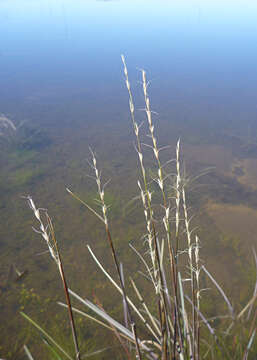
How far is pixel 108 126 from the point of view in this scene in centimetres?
542

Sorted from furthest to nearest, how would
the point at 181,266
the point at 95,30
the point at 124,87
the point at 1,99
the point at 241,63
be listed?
the point at 95,30 < the point at 241,63 < the point at 124,87 < the point at 1,99 < the point at 181,266

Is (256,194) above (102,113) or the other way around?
the other way around

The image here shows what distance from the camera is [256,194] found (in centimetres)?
360

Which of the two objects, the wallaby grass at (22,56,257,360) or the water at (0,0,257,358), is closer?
the wallaby grass at (22,56,257,360)

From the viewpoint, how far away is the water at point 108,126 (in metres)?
2.96

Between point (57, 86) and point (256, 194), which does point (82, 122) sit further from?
point (256, 194)

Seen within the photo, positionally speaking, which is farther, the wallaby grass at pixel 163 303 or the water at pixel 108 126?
the water at pixel 108 126

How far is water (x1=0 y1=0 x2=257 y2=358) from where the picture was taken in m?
2.96

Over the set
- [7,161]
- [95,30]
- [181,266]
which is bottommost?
[181,266]

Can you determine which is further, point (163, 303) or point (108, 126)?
point (108, 126)

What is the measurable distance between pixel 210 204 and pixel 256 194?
0.55m

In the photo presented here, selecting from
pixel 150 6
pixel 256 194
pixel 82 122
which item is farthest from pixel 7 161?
pixel 150 6

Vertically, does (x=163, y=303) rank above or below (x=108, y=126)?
above

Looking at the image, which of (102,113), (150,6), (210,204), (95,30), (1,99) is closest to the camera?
(210,204)
